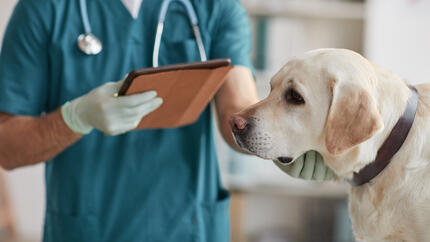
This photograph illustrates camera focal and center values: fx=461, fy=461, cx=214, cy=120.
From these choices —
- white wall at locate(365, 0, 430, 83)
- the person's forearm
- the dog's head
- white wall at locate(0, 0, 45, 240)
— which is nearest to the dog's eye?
the dog's head

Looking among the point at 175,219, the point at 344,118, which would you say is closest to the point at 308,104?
the point at 344,118

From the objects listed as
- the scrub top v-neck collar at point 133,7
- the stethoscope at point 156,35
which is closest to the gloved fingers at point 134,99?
the stethoscope at point 156,35

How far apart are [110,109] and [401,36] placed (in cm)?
173

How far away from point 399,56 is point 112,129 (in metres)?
1.71

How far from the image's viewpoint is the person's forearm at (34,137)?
38.7 inches

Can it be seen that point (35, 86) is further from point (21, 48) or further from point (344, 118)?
point (344, 118)

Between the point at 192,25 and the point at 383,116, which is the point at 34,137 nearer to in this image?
the point at 192,25

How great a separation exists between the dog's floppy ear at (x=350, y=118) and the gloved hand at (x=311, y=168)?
102mm

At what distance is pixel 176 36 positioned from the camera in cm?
107

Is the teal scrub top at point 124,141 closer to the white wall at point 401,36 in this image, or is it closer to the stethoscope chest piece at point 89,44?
the stethoscope chest piece at point 89,44

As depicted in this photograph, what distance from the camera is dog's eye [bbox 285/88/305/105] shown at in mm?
764

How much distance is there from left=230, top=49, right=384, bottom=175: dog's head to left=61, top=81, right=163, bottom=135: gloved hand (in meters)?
0.21

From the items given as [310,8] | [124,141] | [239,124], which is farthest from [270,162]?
[239,124]

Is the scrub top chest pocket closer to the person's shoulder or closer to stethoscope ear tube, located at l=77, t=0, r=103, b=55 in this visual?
stethoscope ear tube, located at l=77, t=0, r=103, b=55
